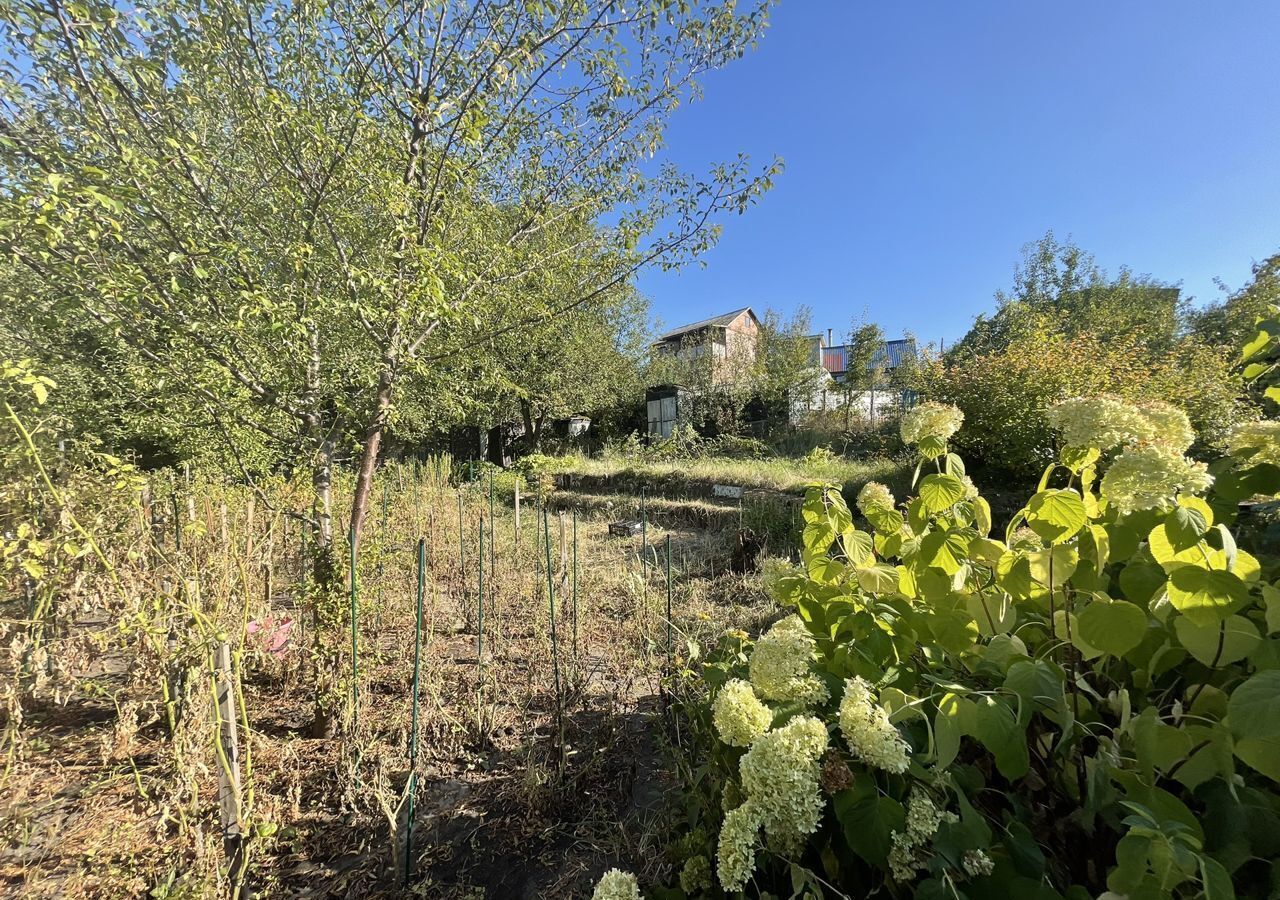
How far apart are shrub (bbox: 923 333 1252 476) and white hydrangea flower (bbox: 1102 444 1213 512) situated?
5.10m

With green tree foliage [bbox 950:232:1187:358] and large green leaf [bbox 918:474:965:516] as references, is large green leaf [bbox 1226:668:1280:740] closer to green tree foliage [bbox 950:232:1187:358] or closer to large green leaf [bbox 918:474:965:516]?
large green leaf [bbox 918:474:965:516]

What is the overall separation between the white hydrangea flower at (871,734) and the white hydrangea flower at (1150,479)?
0.51 m

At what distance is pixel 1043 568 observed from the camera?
3.22ft

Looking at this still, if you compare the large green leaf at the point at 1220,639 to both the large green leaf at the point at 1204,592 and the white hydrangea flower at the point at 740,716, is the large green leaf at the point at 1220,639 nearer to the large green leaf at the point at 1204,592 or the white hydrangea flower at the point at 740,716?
the large green leaf at the point at 1204,592

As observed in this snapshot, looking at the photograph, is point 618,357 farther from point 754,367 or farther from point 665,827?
point 665,827

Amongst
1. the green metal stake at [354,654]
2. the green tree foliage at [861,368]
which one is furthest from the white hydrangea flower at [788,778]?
the green tree foliage at [861,368]

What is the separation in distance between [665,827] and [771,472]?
6808mm

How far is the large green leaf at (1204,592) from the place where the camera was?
68 cm

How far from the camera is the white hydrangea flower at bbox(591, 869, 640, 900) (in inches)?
31.7

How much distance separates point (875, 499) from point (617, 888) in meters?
0.96

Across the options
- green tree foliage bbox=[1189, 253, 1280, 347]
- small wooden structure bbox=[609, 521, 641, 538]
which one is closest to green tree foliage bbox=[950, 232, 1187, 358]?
green tree foliage bbox=[1189, 253, 1280, 347]

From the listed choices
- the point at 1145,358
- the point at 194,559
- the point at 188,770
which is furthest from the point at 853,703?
the point at 1145,358

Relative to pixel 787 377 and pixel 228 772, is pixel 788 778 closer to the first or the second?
pixel 228 772

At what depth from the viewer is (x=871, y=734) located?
74 cm
